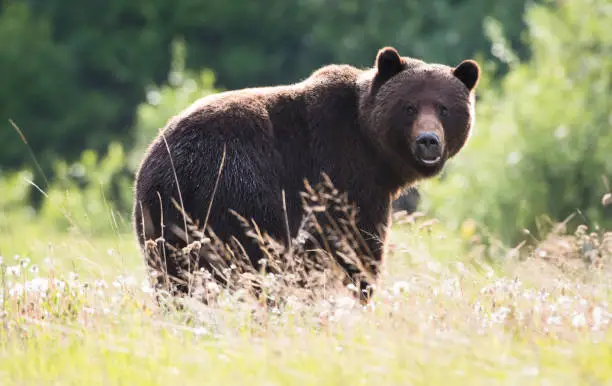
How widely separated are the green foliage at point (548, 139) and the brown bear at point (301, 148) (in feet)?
21.7

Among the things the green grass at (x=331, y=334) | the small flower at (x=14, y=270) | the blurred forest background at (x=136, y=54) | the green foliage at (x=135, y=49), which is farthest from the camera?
the green foliage at (x=135, y=49)

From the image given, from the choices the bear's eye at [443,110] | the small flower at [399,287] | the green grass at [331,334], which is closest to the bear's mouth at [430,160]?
the bear's eye at [443,110]

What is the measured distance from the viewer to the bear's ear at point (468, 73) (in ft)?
21.5

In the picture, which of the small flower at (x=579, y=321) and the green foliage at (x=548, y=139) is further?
the green foliage at (x=548, y=139)

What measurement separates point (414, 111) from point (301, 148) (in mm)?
776

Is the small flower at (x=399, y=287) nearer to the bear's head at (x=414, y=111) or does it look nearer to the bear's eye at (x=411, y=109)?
the bear's head at (x=414, y=111)

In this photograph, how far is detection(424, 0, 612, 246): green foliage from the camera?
12977 millimetres

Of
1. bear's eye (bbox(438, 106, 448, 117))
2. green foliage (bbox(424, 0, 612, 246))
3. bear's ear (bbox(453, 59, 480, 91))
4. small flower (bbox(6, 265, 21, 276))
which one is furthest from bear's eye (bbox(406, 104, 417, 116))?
green foliage (bbox(424, 0, 612, 246))

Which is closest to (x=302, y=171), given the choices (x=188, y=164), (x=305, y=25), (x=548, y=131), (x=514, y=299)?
(x=188, y=164)

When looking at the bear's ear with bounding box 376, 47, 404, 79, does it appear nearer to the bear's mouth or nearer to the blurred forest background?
the bear's mouth

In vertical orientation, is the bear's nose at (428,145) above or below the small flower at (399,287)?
above

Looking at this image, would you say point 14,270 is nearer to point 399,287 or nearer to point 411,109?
point 399,287

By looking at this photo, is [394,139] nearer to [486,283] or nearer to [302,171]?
[302,171]

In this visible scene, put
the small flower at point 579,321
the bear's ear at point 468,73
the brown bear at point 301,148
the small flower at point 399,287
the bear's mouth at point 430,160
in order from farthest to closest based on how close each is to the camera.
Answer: the bear's ear at point 468,73 → the bear's mouth at point 430,160 → the brown bear at point 301,148 → the small flower at point 399,287 → the small flower at point 579,321
